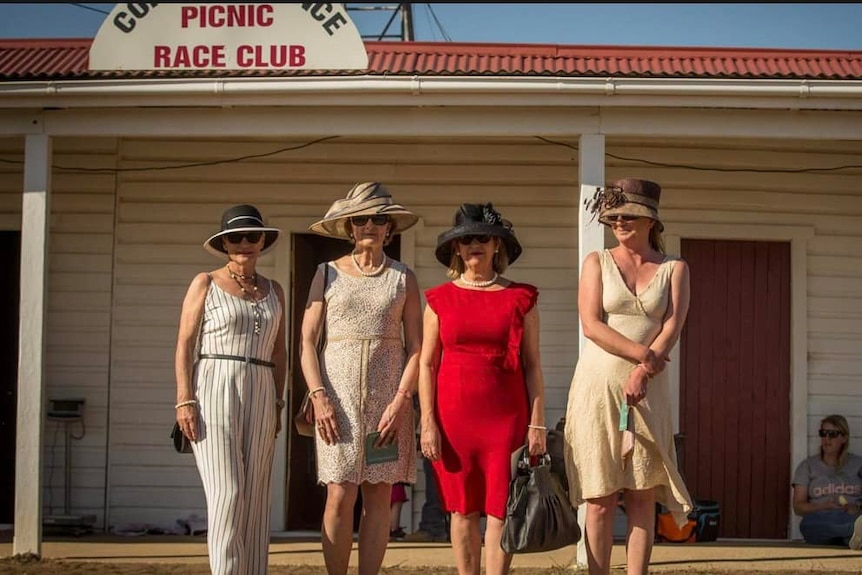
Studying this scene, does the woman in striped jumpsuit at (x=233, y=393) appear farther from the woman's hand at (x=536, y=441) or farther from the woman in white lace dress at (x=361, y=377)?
the woman's hand at (x=536, y=441)

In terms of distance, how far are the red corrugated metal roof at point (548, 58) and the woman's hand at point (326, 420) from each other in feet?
11.0

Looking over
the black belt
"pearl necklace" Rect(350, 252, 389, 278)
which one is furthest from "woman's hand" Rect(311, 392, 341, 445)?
"pearl necklace" Rect(350, 252, 389, 278)

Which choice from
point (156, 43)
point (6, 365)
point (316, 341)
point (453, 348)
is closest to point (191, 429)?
point (316, 341)

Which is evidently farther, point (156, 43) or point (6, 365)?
point (6, 365)

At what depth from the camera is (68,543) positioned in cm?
806

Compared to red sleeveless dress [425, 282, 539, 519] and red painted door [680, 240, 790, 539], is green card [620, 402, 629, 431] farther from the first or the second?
red painted door [680, 240, 790, 539]

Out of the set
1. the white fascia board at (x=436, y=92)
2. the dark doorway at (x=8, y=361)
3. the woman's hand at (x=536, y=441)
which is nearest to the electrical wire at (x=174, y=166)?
the dark doorway at (x=8, y=361)

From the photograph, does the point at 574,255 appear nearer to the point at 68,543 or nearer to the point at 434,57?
the point at 434,57

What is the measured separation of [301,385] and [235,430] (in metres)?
3.85

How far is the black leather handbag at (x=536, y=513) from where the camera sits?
16.2 feet

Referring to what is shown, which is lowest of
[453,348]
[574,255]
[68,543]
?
[68,543]

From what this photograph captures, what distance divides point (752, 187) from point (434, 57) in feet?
8.07

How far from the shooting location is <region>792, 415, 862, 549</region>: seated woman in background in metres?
8.06

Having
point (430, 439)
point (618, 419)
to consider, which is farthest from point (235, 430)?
point (618, 419)
